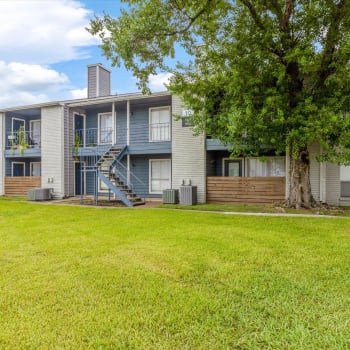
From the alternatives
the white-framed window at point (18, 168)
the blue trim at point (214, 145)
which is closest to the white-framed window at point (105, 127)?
the white-framed window at point (18, 168)

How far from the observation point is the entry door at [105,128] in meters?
16.4

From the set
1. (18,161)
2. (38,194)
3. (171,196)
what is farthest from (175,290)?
(18,161)

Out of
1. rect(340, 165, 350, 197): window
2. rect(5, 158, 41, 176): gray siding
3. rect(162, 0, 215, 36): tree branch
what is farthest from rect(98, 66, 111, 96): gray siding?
rect(340, 165, 350, 197): window

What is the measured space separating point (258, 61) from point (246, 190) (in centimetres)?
552

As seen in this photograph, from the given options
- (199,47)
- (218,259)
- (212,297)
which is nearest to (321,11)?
(199,47)

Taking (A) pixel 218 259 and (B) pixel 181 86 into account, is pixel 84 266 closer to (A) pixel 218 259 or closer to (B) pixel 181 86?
(A) pixel 218 259

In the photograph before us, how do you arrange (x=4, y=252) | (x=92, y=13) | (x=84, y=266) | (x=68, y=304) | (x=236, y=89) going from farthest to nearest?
(x=92, y=13)
(x=236, y=89)
(x=4, y=252)
(x=84, y=266)
(x=68, y=304)

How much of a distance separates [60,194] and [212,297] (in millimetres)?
14122

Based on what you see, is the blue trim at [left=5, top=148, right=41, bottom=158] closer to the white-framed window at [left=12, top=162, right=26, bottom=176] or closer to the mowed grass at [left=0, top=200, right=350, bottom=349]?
the white-framed window at [left=12, top=162, right=26, bottom=176]

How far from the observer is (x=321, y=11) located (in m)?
8.67

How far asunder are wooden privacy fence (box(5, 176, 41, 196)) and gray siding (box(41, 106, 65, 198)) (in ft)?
2.66

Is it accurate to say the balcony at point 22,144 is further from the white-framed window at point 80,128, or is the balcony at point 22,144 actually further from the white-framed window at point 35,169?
the white-framed window at point 80,128

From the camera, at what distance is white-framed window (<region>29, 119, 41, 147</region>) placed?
18.1m

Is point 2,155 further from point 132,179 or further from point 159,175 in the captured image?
point 159,175
